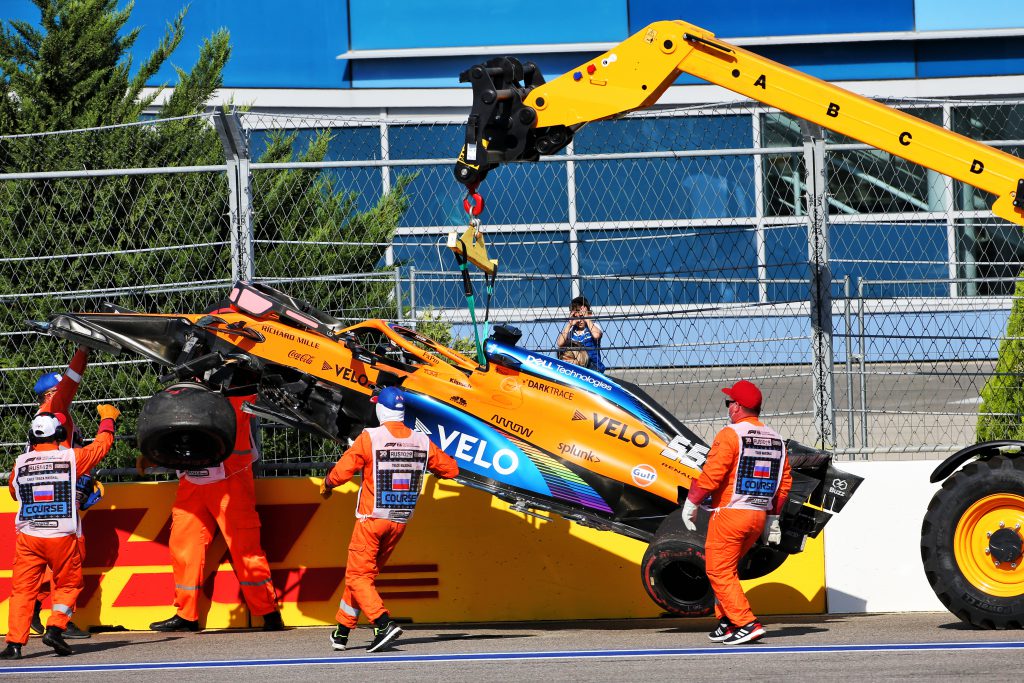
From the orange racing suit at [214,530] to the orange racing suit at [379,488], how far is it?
1.11 meters

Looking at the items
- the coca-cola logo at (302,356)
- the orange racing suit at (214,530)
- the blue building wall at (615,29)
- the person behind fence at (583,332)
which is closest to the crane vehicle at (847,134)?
the person behind fence at (583,332)

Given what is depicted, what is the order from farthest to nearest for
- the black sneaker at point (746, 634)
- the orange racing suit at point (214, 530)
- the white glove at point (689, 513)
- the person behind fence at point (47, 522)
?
the orange racing suit at point (214, 530) → the person behind fence at point (47, 522) → the white glove at point (689, 513) → the black sneaker at point (746, 634)

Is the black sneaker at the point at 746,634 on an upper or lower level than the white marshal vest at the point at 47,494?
lower

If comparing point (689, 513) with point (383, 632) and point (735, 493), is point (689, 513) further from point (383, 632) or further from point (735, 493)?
point (383, 632)

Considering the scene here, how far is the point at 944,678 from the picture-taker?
7.04 metres

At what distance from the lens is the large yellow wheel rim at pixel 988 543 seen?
28.5 feet

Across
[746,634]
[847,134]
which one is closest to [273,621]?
[746,634]

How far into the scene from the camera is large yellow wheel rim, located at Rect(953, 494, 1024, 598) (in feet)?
28.5

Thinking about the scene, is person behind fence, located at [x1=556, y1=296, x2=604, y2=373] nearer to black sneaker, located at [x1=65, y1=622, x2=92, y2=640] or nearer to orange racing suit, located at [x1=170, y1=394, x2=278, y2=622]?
orange racing suit, located at [x1=170, y1=394, x2=278, y2=622]

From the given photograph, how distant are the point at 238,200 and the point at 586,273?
2.82 m

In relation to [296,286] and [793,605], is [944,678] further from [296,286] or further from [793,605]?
[296,286]

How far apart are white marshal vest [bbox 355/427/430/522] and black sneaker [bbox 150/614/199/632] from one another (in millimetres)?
1705

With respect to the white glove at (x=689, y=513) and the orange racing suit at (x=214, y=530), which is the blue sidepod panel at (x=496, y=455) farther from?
the orange racing suit at (x=214, y=530)

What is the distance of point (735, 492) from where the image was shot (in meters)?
8.62
